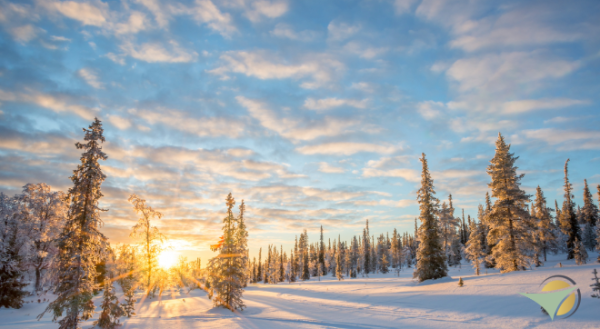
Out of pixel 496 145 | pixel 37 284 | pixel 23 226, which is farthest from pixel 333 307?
pixel 37 284

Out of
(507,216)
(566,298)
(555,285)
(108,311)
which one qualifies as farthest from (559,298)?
(108,311)

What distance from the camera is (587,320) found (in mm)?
13820

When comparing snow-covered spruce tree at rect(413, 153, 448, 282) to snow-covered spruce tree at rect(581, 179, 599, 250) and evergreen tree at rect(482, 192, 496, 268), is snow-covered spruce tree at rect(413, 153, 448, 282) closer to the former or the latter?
evergreen tree at rect(482, 192, 496, 268)

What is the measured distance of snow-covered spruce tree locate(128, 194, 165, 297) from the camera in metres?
37.8

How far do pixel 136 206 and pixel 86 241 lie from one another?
→ 811 inches

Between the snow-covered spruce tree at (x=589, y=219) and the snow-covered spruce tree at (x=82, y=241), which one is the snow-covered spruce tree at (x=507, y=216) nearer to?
the snow-covered spruce tree at (x=82, y=241)

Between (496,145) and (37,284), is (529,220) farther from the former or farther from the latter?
(37,284)

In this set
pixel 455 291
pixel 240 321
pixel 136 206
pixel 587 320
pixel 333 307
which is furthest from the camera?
pixel 136 206

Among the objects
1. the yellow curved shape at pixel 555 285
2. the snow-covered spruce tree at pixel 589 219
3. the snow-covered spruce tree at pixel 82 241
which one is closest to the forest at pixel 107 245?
the snow-covered spruce tree at pixel 82 241

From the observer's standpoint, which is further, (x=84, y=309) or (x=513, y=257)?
(x=513, y=257)

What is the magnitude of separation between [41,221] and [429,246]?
165 feet

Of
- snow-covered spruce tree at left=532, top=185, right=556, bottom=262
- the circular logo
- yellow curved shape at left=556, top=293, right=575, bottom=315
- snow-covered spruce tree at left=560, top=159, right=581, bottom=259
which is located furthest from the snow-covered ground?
snow-covered spruce tree at left=560, top=159, right=581, bottom=259

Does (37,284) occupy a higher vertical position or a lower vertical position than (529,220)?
lower

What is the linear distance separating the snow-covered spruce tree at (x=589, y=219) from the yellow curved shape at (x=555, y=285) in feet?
188
